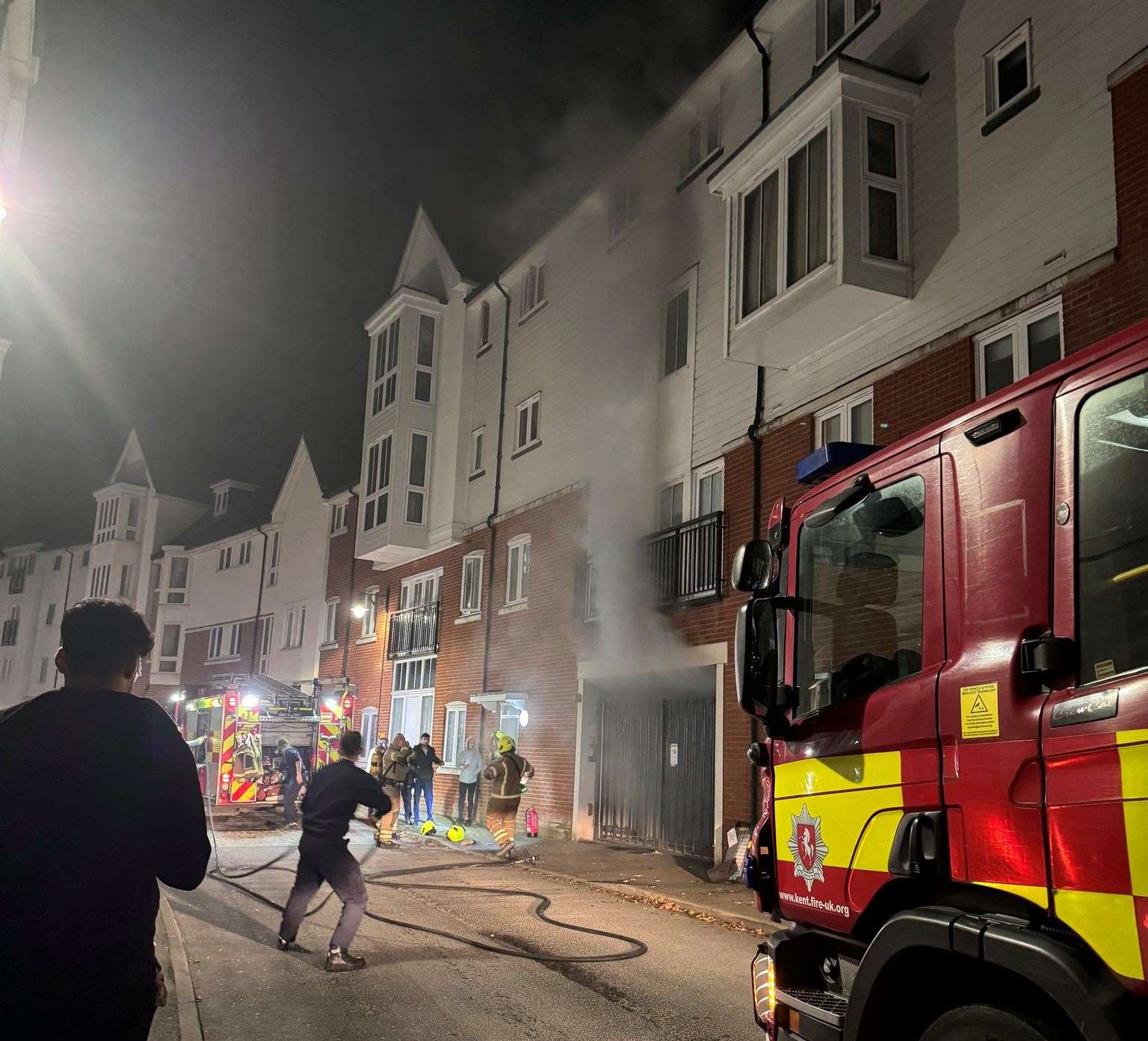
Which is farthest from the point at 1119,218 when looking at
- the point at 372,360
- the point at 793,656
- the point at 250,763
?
the point at 372,360

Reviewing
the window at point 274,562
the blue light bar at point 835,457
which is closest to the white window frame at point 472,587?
the window at point 274,562

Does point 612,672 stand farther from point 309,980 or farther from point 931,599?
point 931,599

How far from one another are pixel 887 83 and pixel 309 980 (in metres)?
10.3

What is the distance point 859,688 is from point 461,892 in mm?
8140

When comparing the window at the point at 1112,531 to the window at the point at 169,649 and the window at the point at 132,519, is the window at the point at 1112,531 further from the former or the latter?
the window at the point at 132,519

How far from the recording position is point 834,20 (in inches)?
505

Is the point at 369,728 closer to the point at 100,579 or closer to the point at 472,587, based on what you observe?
the point at 472,587

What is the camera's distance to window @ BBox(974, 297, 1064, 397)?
30.7 ft

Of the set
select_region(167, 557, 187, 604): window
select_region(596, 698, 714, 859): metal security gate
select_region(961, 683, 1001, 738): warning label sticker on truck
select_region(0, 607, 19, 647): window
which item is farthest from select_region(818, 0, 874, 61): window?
select_region(0, 607, 19, 647): window

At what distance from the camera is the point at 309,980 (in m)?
6.65

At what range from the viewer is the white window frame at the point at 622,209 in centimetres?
1708

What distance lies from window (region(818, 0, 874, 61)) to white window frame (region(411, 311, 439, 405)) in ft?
42.3

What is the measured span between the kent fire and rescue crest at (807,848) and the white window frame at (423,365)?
2052 centimetres

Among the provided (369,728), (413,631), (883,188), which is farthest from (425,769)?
(883,188)
